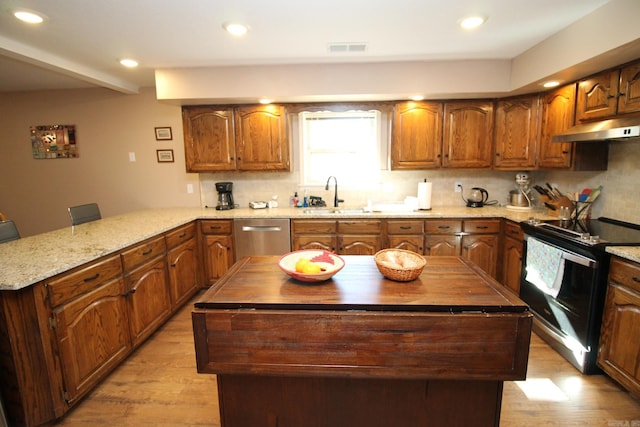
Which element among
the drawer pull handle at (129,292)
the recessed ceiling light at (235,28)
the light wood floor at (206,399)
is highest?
the recessed ceiling light at (235,28)

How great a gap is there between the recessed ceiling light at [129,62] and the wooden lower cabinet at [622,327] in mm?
4199

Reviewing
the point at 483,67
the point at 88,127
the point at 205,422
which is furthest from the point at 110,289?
the point at 483,67

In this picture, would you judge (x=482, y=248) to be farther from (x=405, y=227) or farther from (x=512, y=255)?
(x=405, y=227)

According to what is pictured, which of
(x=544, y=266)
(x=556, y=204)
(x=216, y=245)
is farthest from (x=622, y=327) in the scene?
(x=216, y=245)

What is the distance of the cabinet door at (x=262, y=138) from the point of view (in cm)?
343

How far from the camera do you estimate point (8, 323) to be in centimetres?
158

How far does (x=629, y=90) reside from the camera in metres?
2.12

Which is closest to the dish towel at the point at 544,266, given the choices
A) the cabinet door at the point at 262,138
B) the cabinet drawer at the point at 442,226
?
the cabinet drawer at the point at 442,226

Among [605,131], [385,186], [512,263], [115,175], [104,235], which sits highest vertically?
[605,131]

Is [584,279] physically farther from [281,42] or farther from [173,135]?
Result: [173,135]

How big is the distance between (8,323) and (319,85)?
2.93m

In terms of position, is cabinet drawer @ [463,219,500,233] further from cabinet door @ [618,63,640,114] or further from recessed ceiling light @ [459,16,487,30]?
recessed ceiling light @ [459,16,487,30]

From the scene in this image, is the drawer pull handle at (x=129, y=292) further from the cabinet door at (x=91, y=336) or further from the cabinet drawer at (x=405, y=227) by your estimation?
the cabinet drawer at (x=405, y=227)

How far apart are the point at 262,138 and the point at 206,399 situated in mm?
2547
